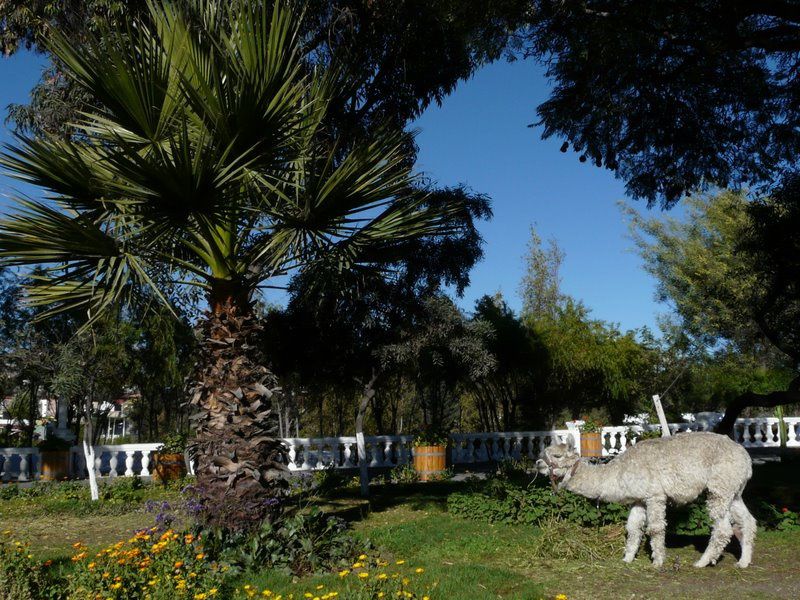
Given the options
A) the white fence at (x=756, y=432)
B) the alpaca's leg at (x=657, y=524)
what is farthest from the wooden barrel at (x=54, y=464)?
the alpaca's leg at (x=657, y=524)

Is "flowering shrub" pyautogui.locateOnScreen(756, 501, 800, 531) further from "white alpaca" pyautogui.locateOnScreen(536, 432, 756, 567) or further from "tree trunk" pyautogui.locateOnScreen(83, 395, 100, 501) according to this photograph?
"tree trunk" pyautogui.locateOnScreen(83, 395, 100, 501)

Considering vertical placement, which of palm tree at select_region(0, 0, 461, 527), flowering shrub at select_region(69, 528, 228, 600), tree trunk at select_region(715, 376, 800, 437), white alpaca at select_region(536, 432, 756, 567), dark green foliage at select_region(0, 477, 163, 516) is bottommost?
dark green foliage at select_region(0, 477, 163, 516)

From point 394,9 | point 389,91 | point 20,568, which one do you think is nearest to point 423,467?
point 389,91

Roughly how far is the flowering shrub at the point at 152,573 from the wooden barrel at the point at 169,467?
8938 millimetres

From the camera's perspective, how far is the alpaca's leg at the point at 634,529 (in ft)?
24.5

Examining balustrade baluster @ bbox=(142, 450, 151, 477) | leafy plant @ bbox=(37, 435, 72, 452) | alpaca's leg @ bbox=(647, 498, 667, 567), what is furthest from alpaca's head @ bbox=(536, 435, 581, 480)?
leafy plant @ bbox=(37, 435, 72, 452)

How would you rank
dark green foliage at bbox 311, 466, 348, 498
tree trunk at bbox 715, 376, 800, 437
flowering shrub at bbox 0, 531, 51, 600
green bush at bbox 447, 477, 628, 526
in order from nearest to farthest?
flowering shrub at bbox 0, 531, 51, 600 < tree trunk at bbox 715, 376, 800, 437 < green bush at bbox 447, 477, 628, 526 < dark green foliage at bbox 311, 466, 348, 498

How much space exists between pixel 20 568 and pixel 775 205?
12109 mm

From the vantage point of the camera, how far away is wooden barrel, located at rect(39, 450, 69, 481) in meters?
17.6

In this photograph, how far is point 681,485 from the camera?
723 centimetres

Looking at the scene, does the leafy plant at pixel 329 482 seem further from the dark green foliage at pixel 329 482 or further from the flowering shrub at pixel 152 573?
the flowering shrub at pixel 152 573

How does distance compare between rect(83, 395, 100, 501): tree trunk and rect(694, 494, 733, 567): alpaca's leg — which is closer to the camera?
rect(694, 494, 733, 567): alpaca's leg

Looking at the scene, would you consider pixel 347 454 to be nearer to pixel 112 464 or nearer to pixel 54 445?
pixel 112 464

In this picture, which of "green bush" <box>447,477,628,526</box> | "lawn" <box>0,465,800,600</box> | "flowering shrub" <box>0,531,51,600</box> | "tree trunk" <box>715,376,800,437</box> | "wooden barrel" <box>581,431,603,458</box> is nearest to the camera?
"flowering shrub" <box>0,531,51,600</box>
